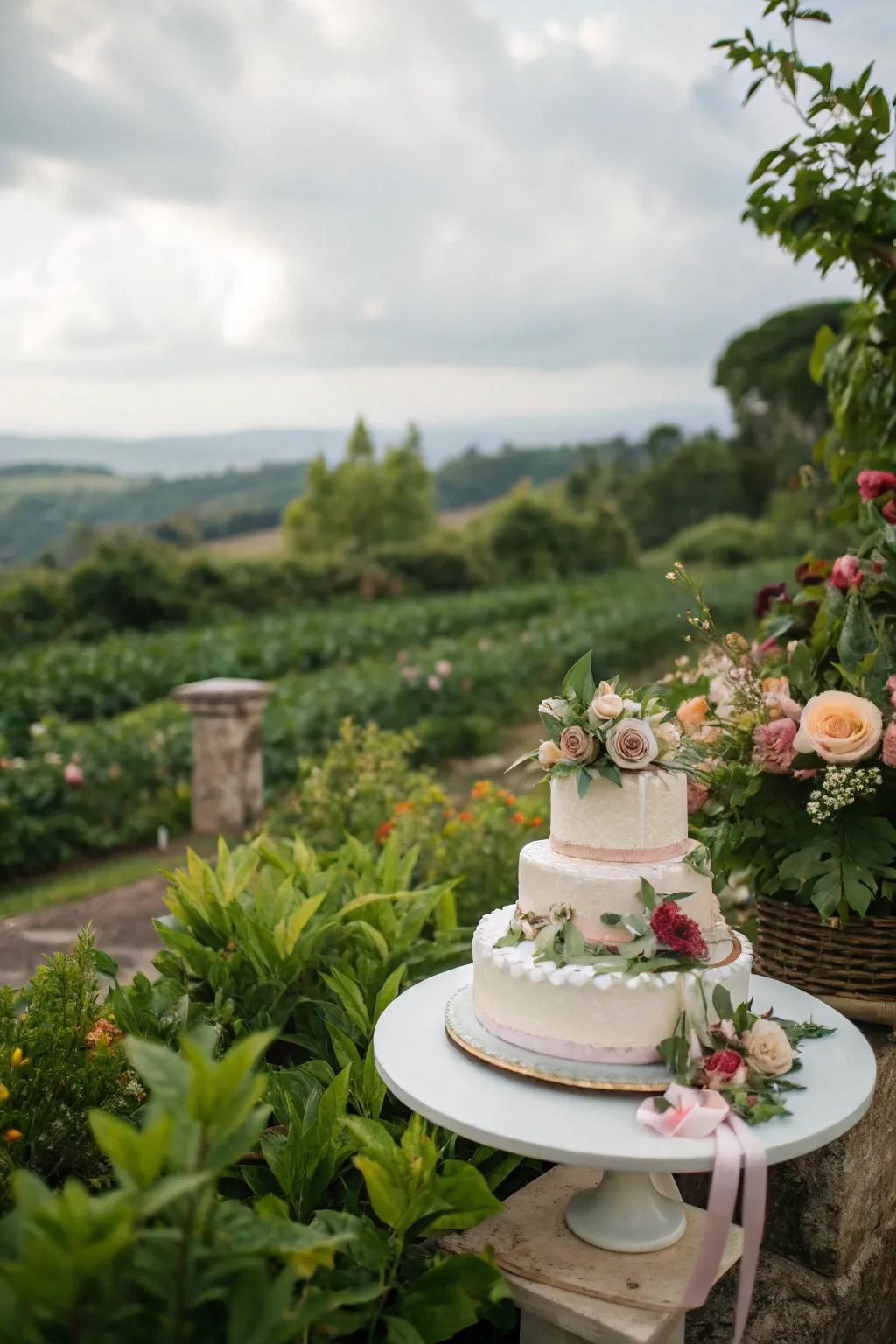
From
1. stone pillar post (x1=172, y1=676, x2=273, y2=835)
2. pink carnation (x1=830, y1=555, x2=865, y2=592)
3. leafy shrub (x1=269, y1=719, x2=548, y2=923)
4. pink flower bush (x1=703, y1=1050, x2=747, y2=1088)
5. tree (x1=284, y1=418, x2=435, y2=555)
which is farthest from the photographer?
tree (x1=284, y1=418, x2=435, y2=555)

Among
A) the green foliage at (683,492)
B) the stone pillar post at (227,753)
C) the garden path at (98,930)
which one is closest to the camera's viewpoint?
the garden path at (98,930)

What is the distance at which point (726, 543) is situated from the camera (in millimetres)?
41656

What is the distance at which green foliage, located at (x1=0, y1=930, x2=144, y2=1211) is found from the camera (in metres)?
2.38

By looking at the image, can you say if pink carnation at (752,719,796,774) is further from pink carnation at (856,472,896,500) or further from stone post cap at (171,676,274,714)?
stone post cap at (171,676,274,714)

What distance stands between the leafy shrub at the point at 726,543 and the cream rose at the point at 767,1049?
131 ft

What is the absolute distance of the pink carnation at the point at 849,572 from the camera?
330 cm

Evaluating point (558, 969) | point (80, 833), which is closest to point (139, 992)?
point (558, 969)

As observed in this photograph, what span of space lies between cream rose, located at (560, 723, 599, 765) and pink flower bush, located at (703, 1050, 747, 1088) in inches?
25.8

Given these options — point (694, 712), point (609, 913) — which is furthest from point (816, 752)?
point (609, 913)

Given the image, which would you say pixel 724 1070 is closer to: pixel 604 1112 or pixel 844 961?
pixel 604 1112

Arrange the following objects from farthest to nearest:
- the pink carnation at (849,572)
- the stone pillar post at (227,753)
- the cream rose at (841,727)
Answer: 1. the stone pillar post at (227,753)
2. the pink carnation at (849,572)
3. the cream rose at (841,727)

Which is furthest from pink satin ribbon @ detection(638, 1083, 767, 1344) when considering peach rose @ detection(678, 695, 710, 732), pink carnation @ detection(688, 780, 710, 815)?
peach rose @ detection(678, 695, 710, 732)

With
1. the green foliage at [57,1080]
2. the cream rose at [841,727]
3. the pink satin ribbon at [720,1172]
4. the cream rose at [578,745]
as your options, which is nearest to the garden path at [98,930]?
the green foliage at [57,1080]

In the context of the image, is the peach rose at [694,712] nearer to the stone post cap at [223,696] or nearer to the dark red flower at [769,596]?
the dark red flower at [769,596]
